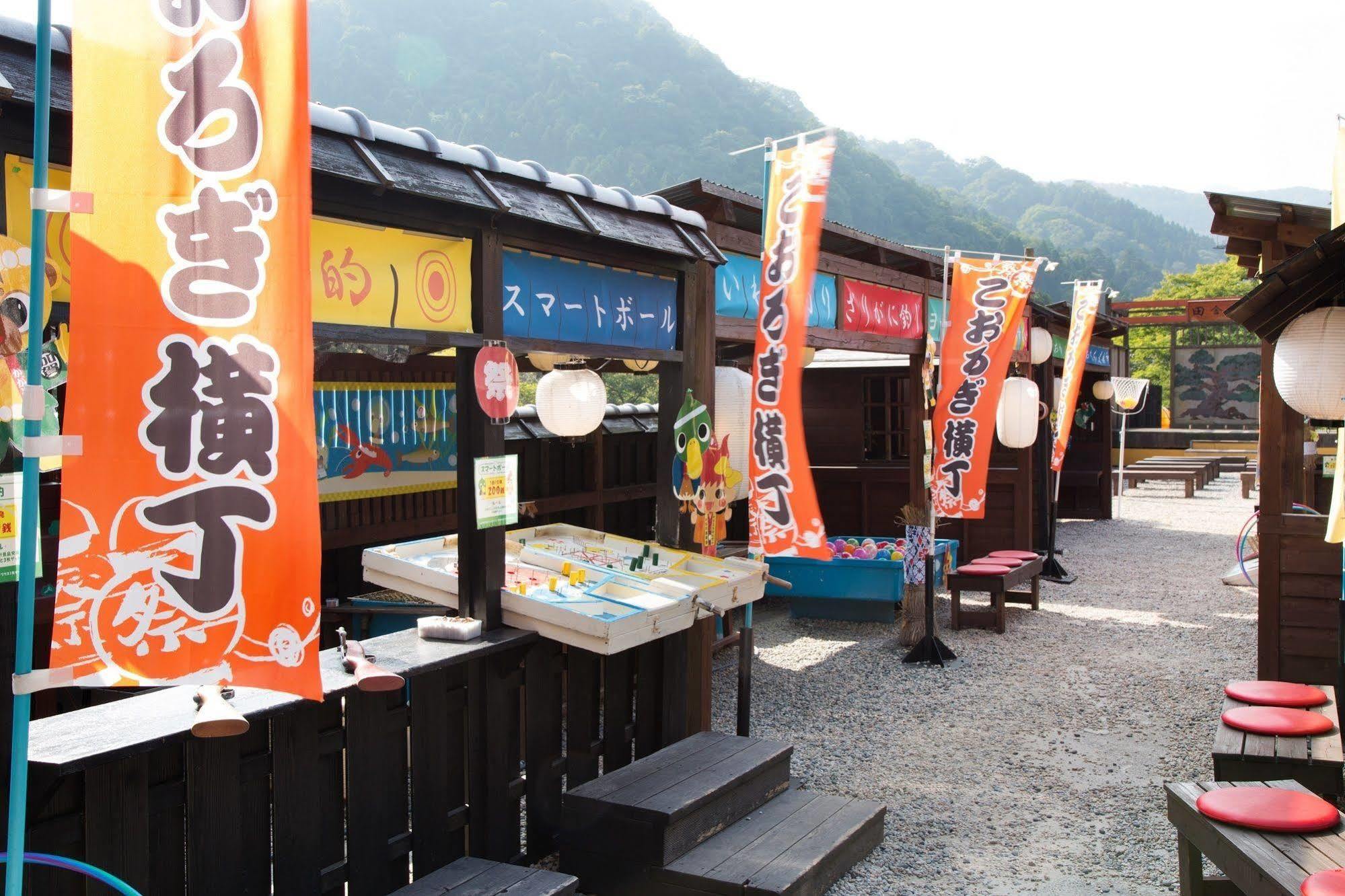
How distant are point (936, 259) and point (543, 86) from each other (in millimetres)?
95061

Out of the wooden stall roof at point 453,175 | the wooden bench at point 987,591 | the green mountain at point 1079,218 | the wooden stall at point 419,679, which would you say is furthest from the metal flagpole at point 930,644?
the green mountain at point 1079,218

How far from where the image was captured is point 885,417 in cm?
1423

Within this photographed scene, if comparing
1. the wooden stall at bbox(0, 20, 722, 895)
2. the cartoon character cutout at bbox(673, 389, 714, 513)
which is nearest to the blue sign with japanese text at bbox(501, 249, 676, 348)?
the wooden stall at bbox(0, 20, 722, 895)

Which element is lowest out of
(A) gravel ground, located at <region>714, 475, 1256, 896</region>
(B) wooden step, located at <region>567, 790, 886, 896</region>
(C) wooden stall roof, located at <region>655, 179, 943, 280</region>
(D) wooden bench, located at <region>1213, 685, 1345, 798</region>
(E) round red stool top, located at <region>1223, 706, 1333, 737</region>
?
(A) gravel ground, located at <region>714, 475, 1256, 896</region>

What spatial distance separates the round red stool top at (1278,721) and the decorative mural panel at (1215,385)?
31.1m

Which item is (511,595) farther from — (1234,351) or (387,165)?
(1234,351)

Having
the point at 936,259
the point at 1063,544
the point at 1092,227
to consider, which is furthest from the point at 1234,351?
the point at 1092,227

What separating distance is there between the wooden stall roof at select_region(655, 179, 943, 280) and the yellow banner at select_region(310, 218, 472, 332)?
2.47 meters

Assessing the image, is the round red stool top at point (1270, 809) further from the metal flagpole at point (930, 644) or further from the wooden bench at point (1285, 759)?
the metal flagpole at point (930, 644)

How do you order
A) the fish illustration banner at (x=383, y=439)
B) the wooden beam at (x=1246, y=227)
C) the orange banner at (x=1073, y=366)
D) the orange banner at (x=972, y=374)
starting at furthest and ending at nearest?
1. the orange banner at (x=1073, y=366)
2. the orange banner at (x=972, y=374)
3. the fish illustration banner at (x=383, y=439)
4. the wooden beam at (x=1246, y=227)

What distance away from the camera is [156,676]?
269 cm

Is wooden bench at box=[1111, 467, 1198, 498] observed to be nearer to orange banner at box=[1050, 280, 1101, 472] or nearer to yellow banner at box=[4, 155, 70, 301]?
orange banner at box=[1050, 280, 1101, 472]

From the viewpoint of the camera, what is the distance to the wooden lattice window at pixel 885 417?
559 inches

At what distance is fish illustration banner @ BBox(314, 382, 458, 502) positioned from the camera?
8.49m
